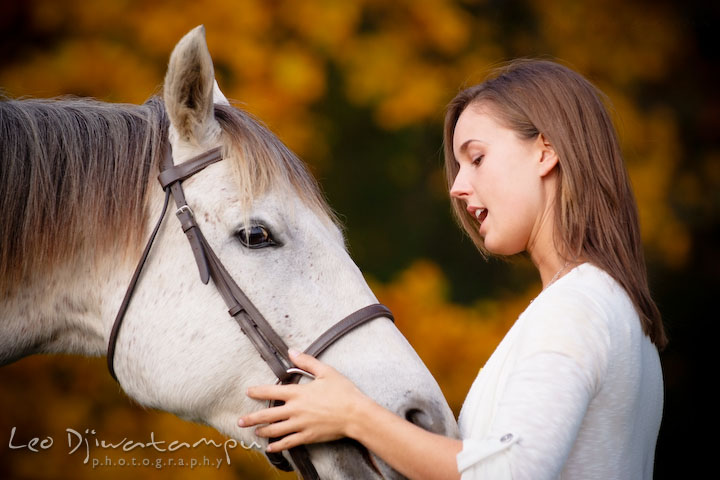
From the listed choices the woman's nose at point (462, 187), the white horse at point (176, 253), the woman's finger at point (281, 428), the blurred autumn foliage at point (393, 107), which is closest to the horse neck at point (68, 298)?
the white horse at point (176, 253)

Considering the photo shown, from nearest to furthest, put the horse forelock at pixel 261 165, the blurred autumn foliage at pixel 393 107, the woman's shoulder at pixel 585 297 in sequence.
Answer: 1. the woman's shoulder at pixel 585 297
2. the horse forelock at pixel 261 165
3. the blurred autumn foliage at pixel 393 107

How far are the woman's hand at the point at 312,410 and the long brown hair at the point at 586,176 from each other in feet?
2.12

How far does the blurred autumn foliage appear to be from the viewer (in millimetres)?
3988

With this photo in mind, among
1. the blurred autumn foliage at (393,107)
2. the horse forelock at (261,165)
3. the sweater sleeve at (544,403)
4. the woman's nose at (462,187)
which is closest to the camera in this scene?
the sweater sleeve at (544,403)

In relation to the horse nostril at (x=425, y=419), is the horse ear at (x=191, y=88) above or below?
above

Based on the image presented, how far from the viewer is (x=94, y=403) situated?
4051 mm

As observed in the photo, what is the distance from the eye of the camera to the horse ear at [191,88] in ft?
5.71

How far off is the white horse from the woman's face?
0.41 metres

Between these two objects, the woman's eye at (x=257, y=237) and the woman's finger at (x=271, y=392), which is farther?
the woman's eye at (x=257, y=237)

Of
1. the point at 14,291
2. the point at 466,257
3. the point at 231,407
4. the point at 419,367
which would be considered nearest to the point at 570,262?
the point at 419,367

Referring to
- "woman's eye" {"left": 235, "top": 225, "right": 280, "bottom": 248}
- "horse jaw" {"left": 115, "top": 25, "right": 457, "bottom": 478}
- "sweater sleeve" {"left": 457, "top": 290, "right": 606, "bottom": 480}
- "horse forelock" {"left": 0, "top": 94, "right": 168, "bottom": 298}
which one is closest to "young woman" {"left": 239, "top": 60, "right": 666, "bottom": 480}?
"sweater sleeve" {"left": 457, "top": 290, "right": 606, "bottom": 480}

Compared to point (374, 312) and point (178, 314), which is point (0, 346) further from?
point (374, 312)

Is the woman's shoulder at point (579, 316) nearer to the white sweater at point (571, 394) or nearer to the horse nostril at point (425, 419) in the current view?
the white sweater at point (571, 394)

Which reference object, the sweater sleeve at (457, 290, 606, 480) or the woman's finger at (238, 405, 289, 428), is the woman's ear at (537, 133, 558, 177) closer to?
the sweater sleeve at (457, 290, 606, 480)
